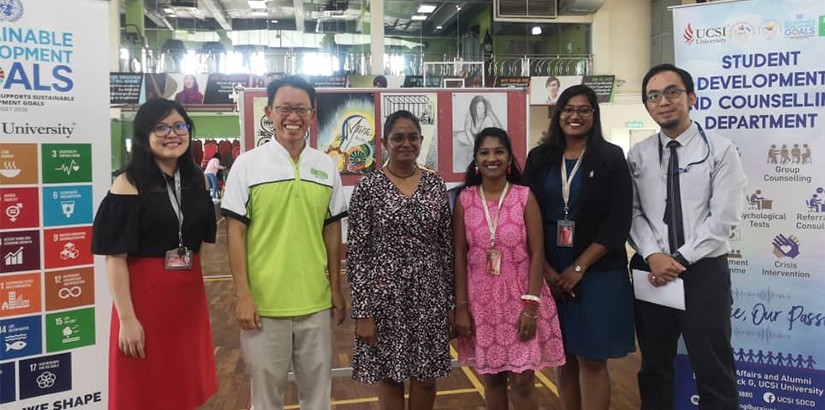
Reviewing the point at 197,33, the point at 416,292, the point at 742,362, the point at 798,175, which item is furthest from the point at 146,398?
the point at 197,33

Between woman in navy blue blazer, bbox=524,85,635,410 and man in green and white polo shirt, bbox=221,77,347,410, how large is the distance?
97cm

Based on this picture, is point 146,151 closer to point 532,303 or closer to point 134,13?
point 532,303

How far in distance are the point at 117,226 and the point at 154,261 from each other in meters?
0.19

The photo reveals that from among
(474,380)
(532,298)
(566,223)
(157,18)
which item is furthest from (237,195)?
(157,18)

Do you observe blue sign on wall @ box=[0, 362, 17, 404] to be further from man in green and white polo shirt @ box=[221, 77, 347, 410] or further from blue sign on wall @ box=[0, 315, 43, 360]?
man in green and white polo shirt @ box=[221, 77, 347, 410]

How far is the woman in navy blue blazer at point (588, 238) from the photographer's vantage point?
8.07 ft

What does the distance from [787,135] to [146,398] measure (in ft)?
10.2

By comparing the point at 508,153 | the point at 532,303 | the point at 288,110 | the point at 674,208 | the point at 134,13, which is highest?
the point at 134,13

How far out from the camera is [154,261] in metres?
2.21

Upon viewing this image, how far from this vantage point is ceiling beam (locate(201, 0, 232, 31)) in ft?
51.1

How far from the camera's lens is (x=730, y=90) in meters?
2.99

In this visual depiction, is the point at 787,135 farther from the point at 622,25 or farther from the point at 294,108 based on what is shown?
the point at 622,25

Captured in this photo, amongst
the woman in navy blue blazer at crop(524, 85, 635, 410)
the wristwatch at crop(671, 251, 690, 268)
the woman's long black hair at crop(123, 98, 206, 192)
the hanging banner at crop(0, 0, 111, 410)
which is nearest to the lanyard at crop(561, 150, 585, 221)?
the woman in navy blue blazer at crop(524, 85, 635, 410)

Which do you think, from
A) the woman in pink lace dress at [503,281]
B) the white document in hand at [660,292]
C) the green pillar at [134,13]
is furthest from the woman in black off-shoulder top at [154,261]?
the green pillar at [134,13]
